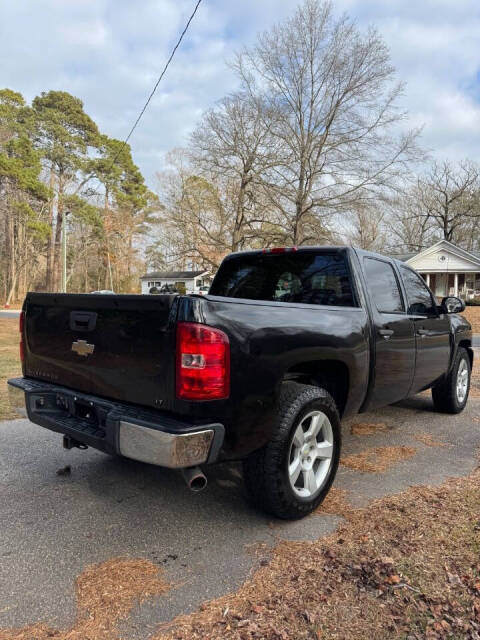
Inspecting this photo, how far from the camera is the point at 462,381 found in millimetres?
5895

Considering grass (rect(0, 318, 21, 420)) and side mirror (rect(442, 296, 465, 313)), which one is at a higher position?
side mirror (rect(442, 296, 465, 313))

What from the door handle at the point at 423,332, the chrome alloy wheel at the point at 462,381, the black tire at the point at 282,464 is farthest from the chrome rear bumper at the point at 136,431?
the chrome alloy wheel at the point at 462,381

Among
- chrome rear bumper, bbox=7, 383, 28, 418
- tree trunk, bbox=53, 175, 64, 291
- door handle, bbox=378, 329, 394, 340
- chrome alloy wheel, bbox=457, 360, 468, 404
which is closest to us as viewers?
chrome rear bumper, bbox=7, 383, 28, 418

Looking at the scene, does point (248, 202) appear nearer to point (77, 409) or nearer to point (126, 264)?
point (77, 409)

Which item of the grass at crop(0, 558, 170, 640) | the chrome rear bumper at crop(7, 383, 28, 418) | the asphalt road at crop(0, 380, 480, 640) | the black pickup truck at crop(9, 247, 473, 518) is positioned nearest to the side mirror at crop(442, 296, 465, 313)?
the black pickup truck at crop(9, 247, 473, 518)

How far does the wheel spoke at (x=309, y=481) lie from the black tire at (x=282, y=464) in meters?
0.05

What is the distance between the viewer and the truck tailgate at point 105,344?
253cm

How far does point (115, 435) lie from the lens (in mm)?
2502

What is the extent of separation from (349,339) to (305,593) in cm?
173

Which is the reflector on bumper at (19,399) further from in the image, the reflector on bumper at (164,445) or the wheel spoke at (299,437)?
the wheel spoke at (299,437)

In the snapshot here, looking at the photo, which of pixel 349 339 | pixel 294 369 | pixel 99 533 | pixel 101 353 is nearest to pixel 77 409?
pixel 101 353

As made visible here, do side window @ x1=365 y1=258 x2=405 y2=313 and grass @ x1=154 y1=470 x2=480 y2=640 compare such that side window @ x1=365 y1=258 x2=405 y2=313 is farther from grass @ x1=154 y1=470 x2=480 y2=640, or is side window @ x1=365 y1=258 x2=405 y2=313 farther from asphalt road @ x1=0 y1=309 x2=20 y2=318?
asphalt road @ x1=0 y1=309 x2=20 y2=318

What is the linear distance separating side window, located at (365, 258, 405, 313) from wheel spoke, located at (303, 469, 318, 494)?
158cm

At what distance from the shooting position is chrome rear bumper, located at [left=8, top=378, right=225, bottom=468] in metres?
2.33
